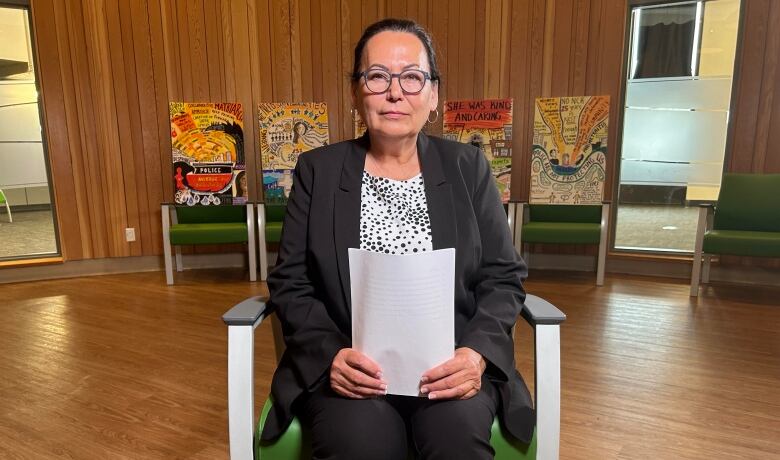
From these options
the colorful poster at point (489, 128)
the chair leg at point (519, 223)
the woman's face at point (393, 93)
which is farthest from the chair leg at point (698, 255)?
the woman's face at point (393, 93)

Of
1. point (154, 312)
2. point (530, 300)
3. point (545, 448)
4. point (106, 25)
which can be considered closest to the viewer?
point (545, 448)

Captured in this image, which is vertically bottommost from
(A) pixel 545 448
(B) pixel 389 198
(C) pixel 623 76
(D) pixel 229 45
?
(A) pixel 545 448

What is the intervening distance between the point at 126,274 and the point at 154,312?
1.43 m

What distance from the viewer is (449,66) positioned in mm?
4926

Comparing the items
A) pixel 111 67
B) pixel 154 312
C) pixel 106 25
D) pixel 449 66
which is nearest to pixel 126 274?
pixel 154 312

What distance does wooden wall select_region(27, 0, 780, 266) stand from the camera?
4469 millimetres

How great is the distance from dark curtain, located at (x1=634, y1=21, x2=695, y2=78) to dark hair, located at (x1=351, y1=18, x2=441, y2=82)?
4053mm

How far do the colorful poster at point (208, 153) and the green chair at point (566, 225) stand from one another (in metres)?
2.49

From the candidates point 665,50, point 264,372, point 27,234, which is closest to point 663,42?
point 665,50

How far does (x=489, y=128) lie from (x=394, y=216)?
348 cm

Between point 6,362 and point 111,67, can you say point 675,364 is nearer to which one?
point 6,362

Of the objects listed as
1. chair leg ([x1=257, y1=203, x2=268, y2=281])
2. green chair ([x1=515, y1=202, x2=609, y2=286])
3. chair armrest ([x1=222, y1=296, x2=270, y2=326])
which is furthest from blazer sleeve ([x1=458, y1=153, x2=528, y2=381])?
chair leg ([x1=257, y1=203, x2=268, y2=281])

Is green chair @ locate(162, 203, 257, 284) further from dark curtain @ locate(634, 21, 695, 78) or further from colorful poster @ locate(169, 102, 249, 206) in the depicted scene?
dark curtain @ locate(634, 21, 695, 78)

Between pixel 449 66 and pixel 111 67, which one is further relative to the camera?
pixel 449 66
